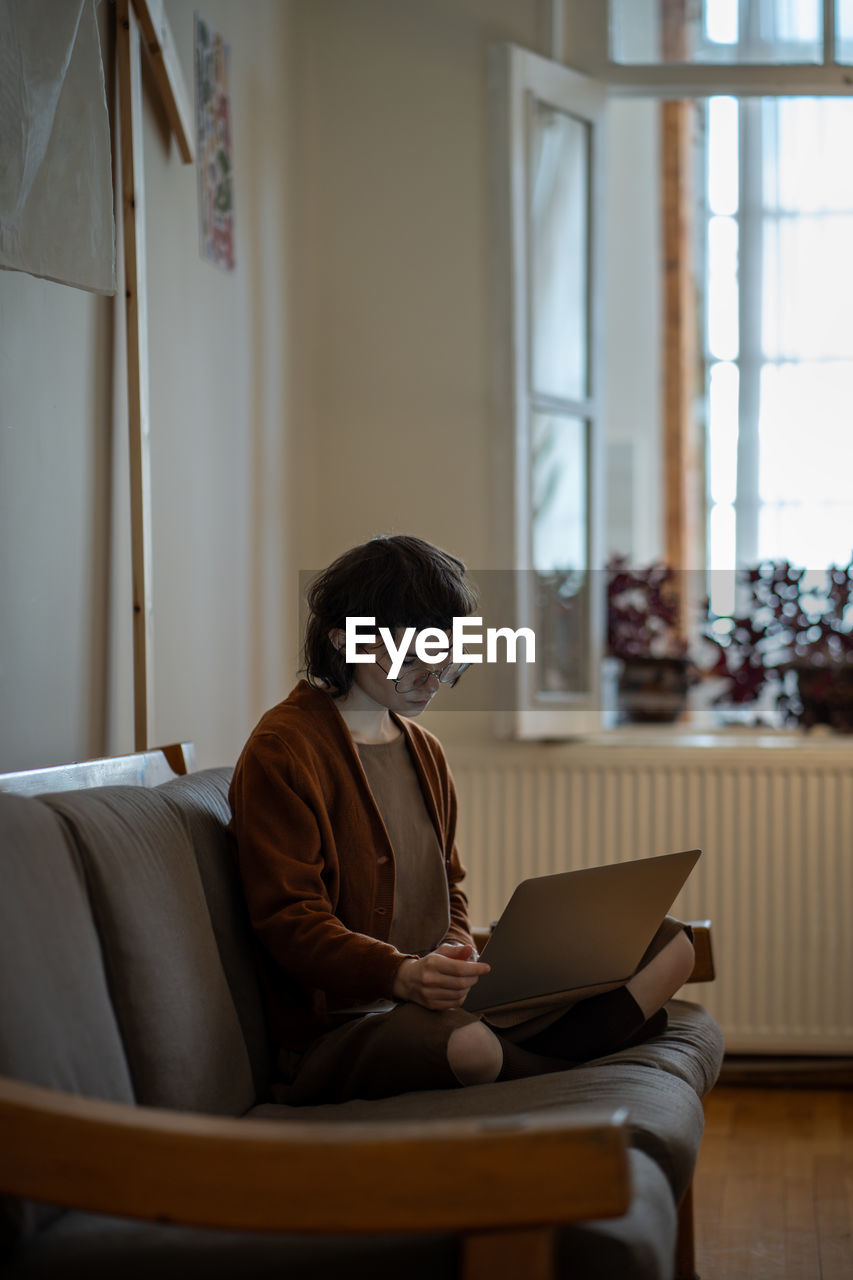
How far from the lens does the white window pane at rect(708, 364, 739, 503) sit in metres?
3.98

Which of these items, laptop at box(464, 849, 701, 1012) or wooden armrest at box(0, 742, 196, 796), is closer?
wooden armrest at box(0, 742, 196, 796)

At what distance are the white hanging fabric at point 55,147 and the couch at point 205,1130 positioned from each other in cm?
63

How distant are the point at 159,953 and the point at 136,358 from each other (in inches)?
38.2

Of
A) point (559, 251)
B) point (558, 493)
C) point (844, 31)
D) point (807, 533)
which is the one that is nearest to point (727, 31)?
point (844, 31)

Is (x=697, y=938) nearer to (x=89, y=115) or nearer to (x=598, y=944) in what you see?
(x=598, y=944)

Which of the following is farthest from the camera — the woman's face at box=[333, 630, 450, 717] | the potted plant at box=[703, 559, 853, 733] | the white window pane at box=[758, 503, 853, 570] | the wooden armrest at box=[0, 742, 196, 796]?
the white window pane at box=[758, 503, 853, 570]

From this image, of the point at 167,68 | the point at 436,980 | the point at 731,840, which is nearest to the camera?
the point at 436,980

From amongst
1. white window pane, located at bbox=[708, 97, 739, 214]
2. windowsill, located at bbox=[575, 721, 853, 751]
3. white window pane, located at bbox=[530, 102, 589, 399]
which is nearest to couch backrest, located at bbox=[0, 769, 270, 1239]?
windowsill, located at bbox=[575, 721, 853, 751]

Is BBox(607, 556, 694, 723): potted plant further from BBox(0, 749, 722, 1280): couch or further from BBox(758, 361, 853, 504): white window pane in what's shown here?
BBox(0, 749, 722, 1280): couch

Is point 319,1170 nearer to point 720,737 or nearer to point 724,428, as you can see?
point 720,737

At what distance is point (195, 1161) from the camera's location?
92cm

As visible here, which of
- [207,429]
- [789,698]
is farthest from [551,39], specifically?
[789,698]

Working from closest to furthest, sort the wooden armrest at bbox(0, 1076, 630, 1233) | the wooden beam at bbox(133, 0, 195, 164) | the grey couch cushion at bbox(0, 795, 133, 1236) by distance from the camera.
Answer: the wooden armrest at bbox(0, 1076, 630, 1233) < the grey couch cushion at bbox(0, 795, 133, 1236) < the wooden beam at bbox(133, 0, 195, 164)

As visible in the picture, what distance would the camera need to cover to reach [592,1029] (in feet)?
5.17
